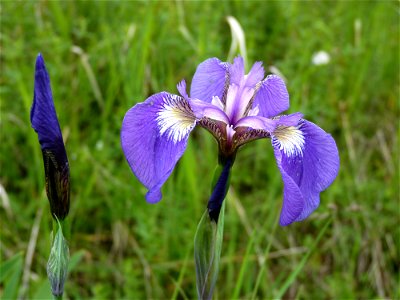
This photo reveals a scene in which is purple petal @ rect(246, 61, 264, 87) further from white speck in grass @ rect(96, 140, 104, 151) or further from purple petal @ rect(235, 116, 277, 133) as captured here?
white speck in grass @ rect(96, 140, 104, 151)

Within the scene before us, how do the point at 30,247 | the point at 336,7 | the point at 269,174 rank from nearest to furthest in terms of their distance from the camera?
the point at 30,247, the point at 269,174, the point at 336,7

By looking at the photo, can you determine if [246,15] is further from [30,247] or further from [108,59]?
[30,247]

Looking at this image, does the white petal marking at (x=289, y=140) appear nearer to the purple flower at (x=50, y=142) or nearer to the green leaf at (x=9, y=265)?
the purple flower at (x=50, y=142)

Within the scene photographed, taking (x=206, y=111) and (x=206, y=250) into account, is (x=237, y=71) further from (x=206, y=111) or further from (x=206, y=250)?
(x=206, y=250)

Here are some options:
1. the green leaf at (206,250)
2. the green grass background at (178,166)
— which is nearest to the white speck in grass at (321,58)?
the green grass background at (178,166)

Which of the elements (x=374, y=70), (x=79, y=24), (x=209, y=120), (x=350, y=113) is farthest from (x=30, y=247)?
(x=374, y=70)

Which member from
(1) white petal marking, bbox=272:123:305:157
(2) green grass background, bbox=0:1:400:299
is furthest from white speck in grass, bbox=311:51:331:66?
(1) white petal marking, bbox=272:123:305:157

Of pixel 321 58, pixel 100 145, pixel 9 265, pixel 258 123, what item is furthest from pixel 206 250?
pixel 321 58
